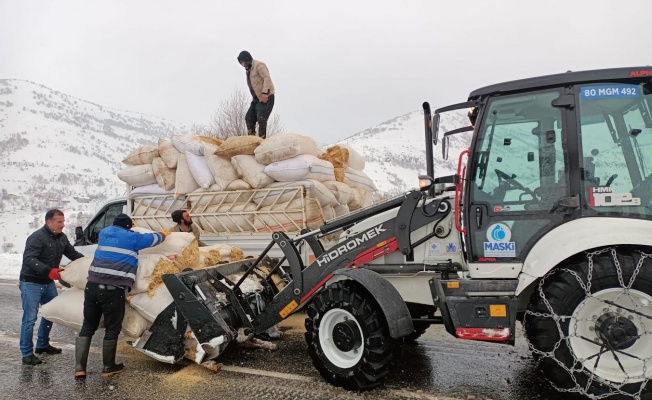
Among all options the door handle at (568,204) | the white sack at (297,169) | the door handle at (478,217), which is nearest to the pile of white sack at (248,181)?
the white sack at (297,169)

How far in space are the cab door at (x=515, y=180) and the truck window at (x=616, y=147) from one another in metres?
0.16

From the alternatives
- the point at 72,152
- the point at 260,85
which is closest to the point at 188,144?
the point at 260,85

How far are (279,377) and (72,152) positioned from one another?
332 ft

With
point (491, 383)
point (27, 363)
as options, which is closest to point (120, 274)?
point (27, 363)

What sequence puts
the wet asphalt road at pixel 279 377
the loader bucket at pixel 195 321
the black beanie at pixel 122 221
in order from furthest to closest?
1. the black beanie at pixel 122 221
2. the loader bucket at pixel 195 321
3. the wet asphalt road at pixel 279 377

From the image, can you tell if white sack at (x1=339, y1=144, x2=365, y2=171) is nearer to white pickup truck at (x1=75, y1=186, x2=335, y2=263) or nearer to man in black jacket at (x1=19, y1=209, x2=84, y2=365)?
white pickup truck at (x1=75, y1=186, x2=335, y2=263)

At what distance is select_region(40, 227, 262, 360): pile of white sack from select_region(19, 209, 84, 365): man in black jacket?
15cm

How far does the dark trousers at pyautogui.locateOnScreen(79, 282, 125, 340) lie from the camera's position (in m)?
4.70

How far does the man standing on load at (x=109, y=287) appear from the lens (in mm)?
4688

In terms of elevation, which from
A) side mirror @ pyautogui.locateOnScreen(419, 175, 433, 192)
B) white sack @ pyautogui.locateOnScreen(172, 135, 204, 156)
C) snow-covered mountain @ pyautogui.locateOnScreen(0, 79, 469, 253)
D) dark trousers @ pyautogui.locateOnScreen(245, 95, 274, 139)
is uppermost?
snow-covered mountain @ pyautogui.locateOnScreen(0, 79, 469, 253)

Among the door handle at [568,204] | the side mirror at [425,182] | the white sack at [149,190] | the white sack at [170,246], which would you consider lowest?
the white sack at [170,246]

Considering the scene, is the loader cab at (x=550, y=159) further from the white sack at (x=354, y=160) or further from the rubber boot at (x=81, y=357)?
the white sack at (x=354, y=160)

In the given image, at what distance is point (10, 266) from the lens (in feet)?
48.0

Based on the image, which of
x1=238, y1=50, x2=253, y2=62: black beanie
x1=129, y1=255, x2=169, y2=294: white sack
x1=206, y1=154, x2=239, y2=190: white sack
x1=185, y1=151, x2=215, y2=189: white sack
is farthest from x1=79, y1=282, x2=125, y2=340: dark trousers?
x1=238, y1=50, x2=253, y2=62: black beanie
